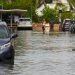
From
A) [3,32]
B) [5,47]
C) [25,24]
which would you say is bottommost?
[25,24]

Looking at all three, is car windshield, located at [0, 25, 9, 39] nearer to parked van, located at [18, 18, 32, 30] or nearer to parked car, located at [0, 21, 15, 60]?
parked car, located at [0, 21, 15, 60]

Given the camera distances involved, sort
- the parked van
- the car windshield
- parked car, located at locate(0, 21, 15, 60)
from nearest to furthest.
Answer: parked car, located at locate(0, 21, 15, 60) < the car windshield < the parked van

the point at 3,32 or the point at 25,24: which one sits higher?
the point at 3,32

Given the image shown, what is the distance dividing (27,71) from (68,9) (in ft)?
303

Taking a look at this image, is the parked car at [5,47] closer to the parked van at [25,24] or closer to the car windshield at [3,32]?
the car windshield at [3,32]

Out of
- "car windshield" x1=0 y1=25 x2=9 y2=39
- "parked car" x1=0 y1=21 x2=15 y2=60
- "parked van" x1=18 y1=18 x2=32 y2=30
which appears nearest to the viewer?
"parked car" x1=0 y1=21 x2=15 y2=60

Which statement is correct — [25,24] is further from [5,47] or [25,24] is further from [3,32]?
[5,47]

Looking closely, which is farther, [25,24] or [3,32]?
[25,24]

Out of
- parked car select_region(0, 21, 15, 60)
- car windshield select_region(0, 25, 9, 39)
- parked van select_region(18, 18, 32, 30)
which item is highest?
car windshield select_region(0, 25, 9, 39)

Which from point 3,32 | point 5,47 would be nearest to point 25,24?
point 3,32

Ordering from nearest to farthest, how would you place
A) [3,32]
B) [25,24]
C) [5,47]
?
[5,47], [3,32], [25,24]

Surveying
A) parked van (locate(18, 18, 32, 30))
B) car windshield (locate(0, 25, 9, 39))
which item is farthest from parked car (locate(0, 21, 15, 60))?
parked van (locate(18, 18, 32, 30))

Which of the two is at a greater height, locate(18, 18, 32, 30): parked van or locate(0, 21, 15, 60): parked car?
locate(0, 21, 15, 60): parked car

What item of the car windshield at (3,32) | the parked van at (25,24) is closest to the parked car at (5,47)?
the car windshield at (3,32)
